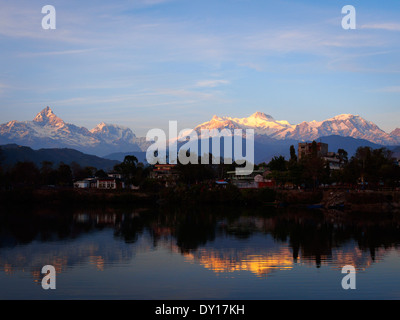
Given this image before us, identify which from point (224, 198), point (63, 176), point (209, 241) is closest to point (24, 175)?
point (63, 176)

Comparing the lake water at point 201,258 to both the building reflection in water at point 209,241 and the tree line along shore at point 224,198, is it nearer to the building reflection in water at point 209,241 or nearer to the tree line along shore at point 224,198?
the building reflection in water at point 209,241

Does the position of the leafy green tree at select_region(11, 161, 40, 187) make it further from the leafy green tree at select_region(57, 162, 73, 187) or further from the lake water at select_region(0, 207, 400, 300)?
the lake water at select_region(0, 207, 400, 300)

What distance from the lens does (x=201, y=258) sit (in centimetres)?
3609

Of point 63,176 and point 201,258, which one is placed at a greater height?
point 63,176

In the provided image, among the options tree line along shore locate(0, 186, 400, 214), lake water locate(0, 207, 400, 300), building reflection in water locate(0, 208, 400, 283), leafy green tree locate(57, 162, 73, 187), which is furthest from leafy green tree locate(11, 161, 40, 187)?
lake water locate(0, 207, 400, 300)

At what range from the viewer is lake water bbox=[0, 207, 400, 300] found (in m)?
25.8

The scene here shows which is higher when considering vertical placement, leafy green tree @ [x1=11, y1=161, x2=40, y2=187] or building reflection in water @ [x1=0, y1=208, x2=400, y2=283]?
leafy green tree @ [x1=11, y1=161, x2=40, y2=187]

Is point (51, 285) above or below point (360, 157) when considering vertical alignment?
below

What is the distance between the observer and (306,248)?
132 ft

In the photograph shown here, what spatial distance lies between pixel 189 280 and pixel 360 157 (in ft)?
254

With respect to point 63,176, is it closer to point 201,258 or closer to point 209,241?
point 209,241

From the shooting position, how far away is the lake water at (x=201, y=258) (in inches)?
1015

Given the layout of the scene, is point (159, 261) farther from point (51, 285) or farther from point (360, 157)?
point (360, 157)
